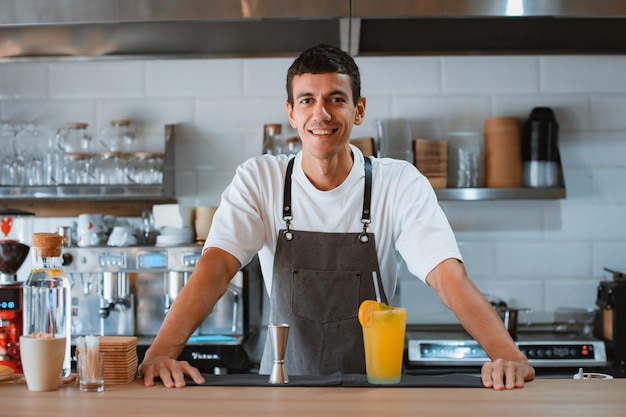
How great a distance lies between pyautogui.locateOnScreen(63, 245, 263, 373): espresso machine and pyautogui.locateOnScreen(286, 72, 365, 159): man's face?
3.78 feet

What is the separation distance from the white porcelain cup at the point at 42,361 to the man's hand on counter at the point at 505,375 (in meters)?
0.88

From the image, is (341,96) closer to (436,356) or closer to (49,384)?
(49,384)

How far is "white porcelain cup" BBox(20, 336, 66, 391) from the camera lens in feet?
5.51

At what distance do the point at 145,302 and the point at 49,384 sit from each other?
5.82ft

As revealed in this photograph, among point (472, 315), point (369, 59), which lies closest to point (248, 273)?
point (369, 59)

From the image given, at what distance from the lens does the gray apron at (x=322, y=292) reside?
2.45 metres

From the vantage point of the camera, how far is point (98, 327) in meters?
3.43

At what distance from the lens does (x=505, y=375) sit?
1767 mm

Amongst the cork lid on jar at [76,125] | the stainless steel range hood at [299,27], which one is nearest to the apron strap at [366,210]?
the stainless steel range hood at [299,27]

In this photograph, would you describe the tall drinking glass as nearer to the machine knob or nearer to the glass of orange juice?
the glass of orange juice

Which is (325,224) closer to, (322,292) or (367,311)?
(322,292)

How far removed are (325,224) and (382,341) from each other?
2.55ft

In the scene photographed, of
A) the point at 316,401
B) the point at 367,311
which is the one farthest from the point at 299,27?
the point at 316,401

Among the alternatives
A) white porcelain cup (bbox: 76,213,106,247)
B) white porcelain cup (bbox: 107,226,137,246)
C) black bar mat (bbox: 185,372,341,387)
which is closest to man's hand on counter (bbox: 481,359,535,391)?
black bar mat (bbox: 185,372,341,387)
